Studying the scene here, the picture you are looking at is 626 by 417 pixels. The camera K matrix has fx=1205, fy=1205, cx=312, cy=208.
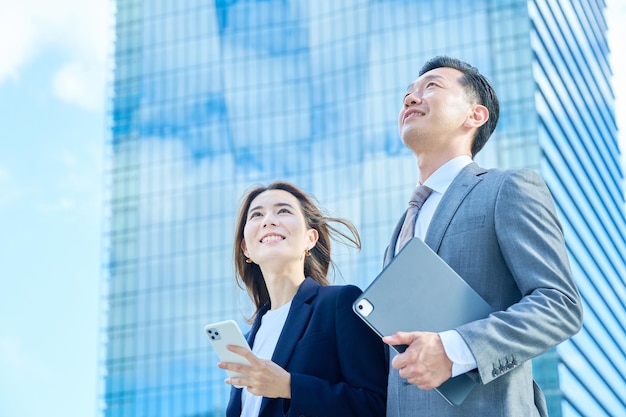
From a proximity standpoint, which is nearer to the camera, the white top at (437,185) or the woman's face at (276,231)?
the white top at (437,185)

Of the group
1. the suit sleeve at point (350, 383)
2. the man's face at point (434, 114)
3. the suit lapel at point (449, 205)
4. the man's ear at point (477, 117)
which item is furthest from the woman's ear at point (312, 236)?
the suit lapel at point (449, 205)

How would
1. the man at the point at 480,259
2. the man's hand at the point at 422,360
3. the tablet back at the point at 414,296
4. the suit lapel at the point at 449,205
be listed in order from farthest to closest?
1. the suit lapel at the point at 449,205
2. the tablet back at the point at 414,296
3. the man at the point at 480,259
4. the man's hand at the point at 422,360

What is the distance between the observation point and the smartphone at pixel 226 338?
5.32 metres

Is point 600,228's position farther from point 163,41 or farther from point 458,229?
point 458,229

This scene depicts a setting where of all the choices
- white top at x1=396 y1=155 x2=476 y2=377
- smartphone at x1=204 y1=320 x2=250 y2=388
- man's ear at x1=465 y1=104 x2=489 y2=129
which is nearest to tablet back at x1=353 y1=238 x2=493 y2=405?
white top at x1=396 y1=155 x2=476 y2=377

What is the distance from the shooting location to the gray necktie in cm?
564

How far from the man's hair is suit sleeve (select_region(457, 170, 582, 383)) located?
675 millimetres

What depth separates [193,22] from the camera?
7119 centimetres

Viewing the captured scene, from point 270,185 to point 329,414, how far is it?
6.29 ft

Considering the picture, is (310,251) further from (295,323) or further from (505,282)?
(505,282)

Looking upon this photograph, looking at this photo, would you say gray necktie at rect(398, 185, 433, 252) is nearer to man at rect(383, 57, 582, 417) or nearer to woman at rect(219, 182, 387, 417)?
man at rect(383, 57, 582, 417)

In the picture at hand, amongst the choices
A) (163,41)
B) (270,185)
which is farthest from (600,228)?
(270,185)

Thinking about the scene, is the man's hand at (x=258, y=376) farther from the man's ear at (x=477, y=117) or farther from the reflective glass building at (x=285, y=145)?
the reflective glass building at (x=285, y=145)

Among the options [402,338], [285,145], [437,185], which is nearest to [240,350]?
[402,338]
